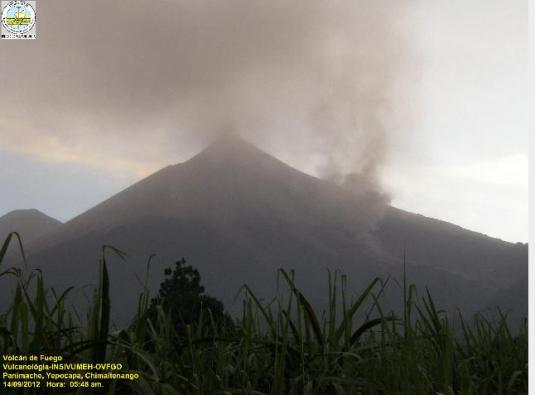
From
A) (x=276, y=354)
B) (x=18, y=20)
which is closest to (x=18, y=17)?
(x=18, y=20)

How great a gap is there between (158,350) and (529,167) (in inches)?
79.5

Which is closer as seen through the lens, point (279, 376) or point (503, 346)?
point (279, 376)

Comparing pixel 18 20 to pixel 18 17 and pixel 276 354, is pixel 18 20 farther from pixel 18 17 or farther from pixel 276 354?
pixel 276 354

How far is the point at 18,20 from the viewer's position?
3.41 m

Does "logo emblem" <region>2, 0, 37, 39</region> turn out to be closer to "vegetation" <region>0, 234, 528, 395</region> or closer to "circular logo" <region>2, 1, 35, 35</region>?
"circular logo" <region>2, 1, 35, 35</region>

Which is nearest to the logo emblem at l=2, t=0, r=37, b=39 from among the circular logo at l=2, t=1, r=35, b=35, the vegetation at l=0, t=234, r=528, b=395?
the circular logo at l=2, t=1, r=35, b=35

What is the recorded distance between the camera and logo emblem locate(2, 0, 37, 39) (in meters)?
3.38

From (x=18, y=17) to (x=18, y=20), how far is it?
0.9 inches

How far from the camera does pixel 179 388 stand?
2.23 meters

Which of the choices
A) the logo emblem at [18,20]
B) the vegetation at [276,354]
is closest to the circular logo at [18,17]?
the logo emblem at [18,20]

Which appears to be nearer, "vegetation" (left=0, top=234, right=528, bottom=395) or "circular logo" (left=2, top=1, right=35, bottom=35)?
"vegetation" (left=0, top=234, right=528, bottom=395)

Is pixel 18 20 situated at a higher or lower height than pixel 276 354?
higher

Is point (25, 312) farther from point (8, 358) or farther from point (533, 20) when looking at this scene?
point (533, 20)

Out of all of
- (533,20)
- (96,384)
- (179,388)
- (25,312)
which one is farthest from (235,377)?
(533,20)
